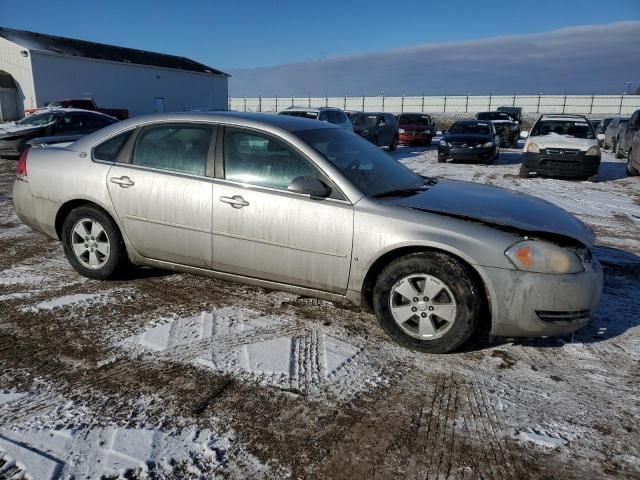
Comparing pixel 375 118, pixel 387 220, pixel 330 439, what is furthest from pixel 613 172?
pixel 330 439

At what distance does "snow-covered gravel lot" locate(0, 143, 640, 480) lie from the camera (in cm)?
224

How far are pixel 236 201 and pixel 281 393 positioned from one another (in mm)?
1562

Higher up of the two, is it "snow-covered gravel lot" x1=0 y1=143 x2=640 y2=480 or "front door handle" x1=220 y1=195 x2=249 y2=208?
"front door handle" x1=220 y1=195 x2=249 y2=208

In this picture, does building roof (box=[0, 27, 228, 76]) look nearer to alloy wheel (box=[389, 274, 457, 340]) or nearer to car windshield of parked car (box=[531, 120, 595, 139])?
car windshield of parked car (box=[531, 120, 595, 139])

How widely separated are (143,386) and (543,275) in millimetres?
2594

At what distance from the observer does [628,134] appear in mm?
16125

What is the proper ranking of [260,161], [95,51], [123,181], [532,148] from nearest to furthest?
1. [260,161]
2. [123,181]
3. [532,148]
4. [95,51]

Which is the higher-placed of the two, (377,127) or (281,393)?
(377,127)

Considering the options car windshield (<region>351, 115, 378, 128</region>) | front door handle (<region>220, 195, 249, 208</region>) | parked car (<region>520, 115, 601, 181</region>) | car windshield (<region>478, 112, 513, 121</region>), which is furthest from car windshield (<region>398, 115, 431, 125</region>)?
front door handle (<region>220, 195, 249, 208</region>)

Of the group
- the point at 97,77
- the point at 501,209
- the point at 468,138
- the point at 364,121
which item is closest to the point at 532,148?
the point at 468,138

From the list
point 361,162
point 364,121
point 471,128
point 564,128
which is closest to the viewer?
point 361,162

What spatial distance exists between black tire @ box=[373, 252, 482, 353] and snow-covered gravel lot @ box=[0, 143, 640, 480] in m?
0.11

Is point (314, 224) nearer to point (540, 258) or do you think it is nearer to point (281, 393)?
point (281, 393)

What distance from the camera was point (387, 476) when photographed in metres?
2.17
